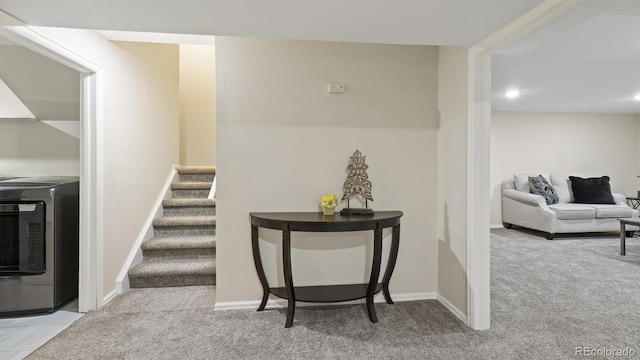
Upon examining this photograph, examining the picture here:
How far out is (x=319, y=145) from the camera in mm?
2609

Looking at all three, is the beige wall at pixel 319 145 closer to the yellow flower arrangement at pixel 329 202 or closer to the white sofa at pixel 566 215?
the yellow flower arrangement at pixel 329 202

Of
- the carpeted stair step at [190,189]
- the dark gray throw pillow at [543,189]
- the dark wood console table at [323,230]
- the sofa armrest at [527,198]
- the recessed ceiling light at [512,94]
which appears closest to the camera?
the dark wood console table at [323,230]

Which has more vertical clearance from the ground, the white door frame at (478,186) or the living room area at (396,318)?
the white door frame at (478,186)

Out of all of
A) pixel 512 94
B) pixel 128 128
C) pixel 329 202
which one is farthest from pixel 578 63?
pixel 128 128

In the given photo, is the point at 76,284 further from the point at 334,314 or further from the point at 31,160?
the point at 334,314

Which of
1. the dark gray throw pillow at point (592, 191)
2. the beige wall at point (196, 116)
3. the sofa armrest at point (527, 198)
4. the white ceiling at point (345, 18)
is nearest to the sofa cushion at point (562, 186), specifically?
the dark gray throw pillow at point (592, 191)

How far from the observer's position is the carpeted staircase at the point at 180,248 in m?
2.94

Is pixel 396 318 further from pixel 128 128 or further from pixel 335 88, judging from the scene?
pixel 128 128

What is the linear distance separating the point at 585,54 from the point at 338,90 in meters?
2.53

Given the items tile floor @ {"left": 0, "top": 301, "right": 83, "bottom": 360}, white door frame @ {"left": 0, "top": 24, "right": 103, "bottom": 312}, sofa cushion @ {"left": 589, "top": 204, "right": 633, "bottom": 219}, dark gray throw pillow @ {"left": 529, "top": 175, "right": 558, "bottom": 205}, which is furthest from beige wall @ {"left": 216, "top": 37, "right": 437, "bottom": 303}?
sofa cushion @ {"left": 589, "top": 204, "right": 633, "bottom": 219}

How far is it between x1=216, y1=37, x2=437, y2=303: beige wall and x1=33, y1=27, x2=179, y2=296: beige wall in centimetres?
95

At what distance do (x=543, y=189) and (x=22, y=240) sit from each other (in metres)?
6.66

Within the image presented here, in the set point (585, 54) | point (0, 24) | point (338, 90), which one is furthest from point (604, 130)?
point (0, 24)

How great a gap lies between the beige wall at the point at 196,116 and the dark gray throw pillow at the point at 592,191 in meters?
6.18
